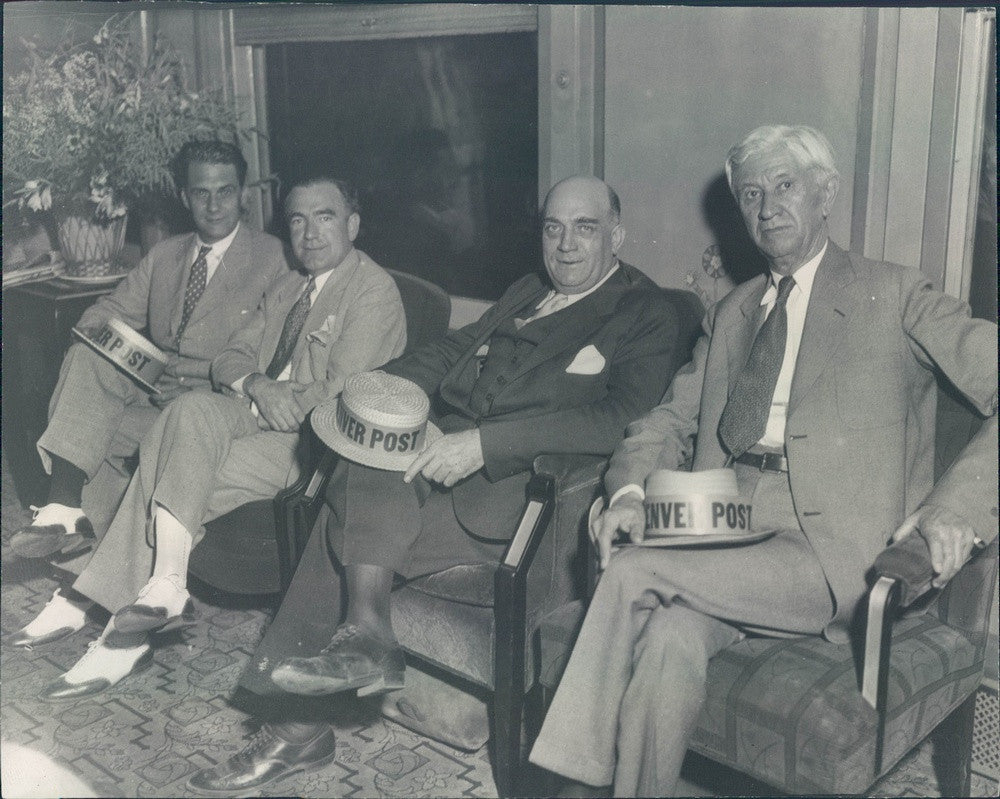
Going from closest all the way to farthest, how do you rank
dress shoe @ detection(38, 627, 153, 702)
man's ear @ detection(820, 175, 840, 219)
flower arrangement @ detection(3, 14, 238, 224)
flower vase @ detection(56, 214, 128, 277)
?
man's ear @ detection(820, 175, 840, 219), dress shoe @ detection(38, 627, 153, 702), flower arrangement @ detection(3, 14, 238, 224), flower vase @ detection(56, 214, 128, 277)

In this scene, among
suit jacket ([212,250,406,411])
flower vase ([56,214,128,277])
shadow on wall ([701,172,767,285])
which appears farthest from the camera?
flower vase ([56,214,128,277])

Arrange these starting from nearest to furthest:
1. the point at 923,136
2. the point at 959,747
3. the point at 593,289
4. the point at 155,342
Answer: the point at 959,747, the point at 923,136, the point at 593,289, the point at 155,342

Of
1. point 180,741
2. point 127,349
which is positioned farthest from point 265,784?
point 127,349

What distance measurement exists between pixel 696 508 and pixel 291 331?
1.75 m

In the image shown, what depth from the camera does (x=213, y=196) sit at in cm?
383

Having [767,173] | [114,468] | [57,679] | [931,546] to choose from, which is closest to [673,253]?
[767,173]

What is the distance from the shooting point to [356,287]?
3.42 meters

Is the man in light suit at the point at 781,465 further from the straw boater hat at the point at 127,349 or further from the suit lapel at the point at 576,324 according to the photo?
the straw boater hat at the point at 127,349

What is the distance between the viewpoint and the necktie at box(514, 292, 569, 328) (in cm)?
306

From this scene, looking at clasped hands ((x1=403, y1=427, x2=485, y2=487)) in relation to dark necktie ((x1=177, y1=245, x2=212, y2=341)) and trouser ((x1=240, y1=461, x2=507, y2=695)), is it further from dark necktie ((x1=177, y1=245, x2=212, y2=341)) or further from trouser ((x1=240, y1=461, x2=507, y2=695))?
dark necktie ((x1=177, y1=245, x2=212, y2=341))

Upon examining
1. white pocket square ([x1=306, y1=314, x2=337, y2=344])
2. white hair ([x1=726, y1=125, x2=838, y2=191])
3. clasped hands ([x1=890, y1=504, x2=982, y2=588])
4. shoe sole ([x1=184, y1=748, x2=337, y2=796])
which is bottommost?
shoe sole ([x1=184, y1=748, x2=337, y2=796])

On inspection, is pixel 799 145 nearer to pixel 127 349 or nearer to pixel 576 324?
pixel 576 324

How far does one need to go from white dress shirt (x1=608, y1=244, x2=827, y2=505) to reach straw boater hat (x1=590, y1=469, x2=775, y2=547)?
216 millimetres

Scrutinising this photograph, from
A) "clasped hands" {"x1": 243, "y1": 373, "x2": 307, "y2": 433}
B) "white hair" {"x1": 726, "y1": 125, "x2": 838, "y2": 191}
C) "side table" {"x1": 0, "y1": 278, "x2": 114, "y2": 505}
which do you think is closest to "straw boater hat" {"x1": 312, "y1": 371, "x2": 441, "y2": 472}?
"clasped hands" {"x1": 243, "y1": 373, "x2": 307, "y2": 433}
